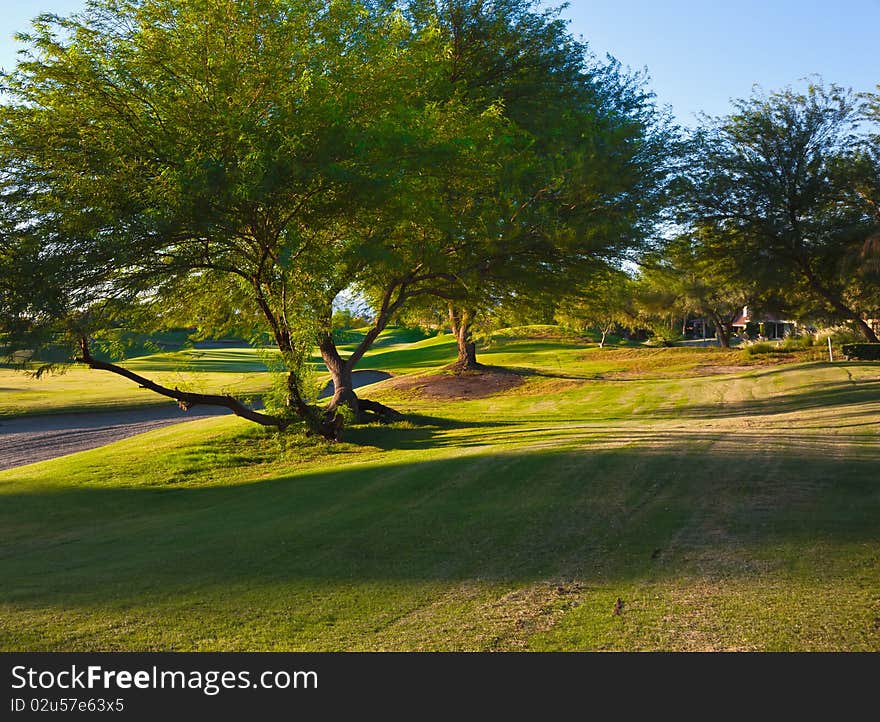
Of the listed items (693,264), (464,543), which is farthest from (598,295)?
(464,543)

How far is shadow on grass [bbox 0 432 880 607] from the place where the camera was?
25.7ft

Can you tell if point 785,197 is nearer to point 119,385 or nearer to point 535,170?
point 535,170

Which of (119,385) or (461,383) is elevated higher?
(119,385)

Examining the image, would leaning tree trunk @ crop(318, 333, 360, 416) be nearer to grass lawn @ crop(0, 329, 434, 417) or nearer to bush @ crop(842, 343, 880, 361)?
grass lawn @ crop(0, 329, 434, 417)

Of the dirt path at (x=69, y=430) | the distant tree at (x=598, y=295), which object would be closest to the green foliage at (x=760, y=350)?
the distant tree at (x=598, y=295)

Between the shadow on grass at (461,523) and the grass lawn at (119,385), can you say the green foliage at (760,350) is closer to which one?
the grass lawn at (119,385)

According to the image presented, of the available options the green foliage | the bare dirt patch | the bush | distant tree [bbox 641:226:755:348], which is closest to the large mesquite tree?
distant tree [bbox 641:226:755:348]

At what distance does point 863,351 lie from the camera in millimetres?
35094

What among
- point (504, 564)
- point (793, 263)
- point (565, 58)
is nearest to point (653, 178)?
point (565, 58)

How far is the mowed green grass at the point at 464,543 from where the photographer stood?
6066 millimetres

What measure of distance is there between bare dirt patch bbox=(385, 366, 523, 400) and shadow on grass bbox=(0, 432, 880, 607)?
1819 centimetres

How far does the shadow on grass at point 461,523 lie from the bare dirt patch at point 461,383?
716 inches

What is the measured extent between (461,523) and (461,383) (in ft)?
82.3

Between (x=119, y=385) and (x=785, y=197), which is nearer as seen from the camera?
(x=785, y=197)
